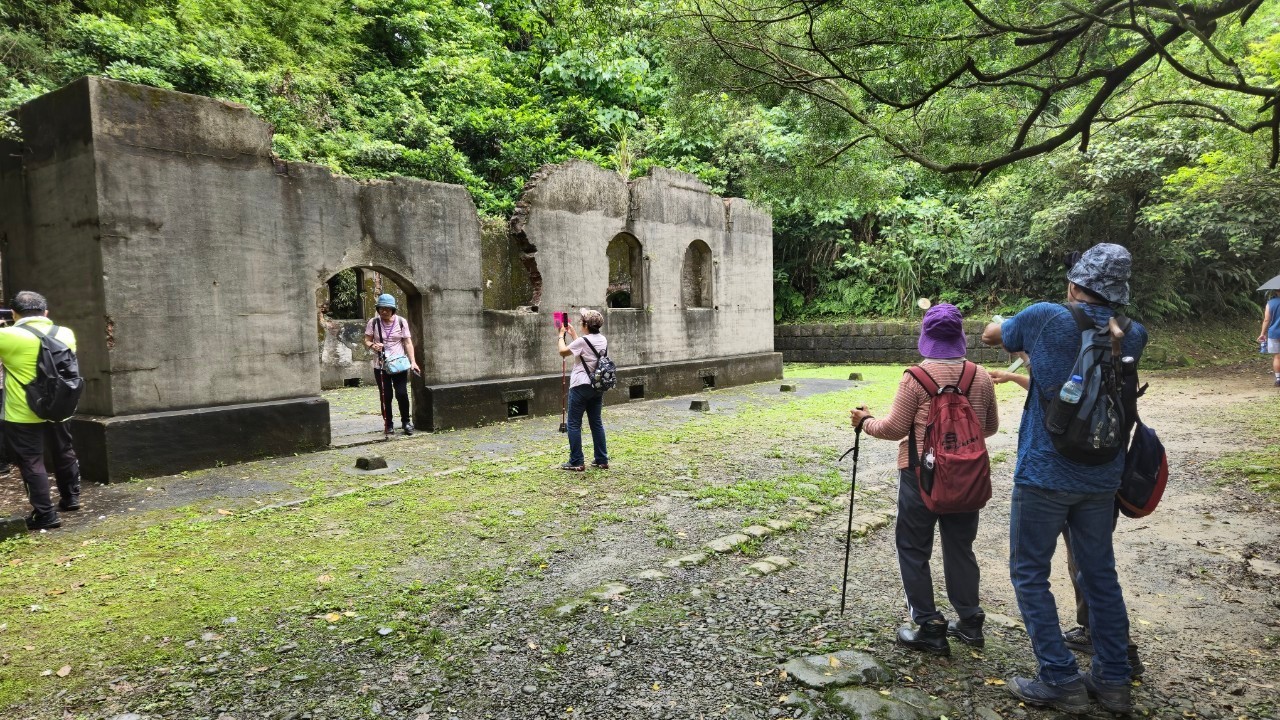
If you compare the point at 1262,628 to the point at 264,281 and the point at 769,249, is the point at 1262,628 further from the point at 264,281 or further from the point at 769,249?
the point at 769,249

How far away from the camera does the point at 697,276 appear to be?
1545cm

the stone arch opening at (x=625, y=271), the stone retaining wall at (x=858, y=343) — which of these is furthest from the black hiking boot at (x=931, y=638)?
the stone retaining wall at (x=858, y=343)

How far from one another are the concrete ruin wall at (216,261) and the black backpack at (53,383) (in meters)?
1.41

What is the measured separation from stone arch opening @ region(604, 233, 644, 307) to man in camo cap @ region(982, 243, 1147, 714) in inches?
371

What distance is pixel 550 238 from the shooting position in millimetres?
11312

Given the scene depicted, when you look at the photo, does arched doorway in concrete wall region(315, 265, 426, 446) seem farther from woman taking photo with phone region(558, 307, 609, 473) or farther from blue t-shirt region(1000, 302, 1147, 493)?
blue t-shirt region(1000, 302, 1147, 493)

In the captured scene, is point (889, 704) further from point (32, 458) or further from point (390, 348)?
point (390, 348)

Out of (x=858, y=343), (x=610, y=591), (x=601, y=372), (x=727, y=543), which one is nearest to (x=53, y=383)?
(x=601, y=372)

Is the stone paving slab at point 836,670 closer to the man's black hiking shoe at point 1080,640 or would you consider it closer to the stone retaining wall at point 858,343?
the man's black hiking shoe at point 1080,640

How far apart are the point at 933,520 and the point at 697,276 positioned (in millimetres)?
12274

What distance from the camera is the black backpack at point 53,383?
548 cm

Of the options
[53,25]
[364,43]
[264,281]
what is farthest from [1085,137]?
[364,43]

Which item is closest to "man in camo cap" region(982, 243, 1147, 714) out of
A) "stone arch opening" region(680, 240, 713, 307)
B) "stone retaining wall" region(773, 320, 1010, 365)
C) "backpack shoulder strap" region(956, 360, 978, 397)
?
"backpack shoulder strap" region(956, 360, 978, 397)

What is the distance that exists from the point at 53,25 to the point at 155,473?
460 inches
